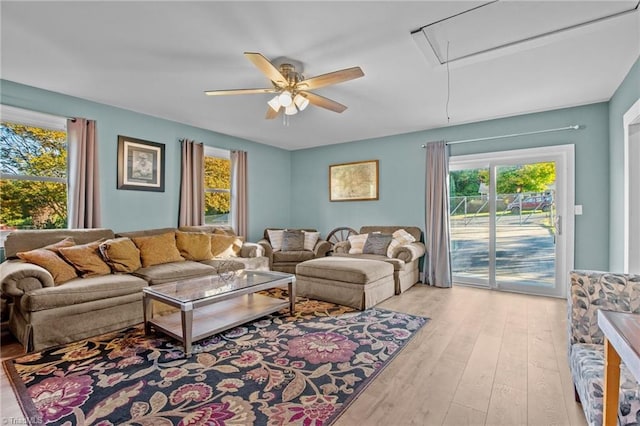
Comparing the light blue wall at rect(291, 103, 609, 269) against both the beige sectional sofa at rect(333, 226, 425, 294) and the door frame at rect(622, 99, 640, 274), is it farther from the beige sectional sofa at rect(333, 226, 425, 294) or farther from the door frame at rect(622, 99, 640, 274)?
the door frame at rect(622, 99, 640, 274)

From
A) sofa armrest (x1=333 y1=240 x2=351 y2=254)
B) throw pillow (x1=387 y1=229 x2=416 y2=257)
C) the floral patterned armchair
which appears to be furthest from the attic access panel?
sofa armrest (x1=333 y1=240 x2=351 y2=254)

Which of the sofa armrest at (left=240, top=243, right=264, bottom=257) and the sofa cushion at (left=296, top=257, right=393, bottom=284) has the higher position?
the sofa armrest at (left=240, top=243, right=264, bottom=257)

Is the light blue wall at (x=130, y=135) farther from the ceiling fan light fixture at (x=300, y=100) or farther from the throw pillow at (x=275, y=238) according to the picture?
the ceiling fan light fixture at (x=300, y=100)

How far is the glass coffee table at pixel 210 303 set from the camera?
238cm

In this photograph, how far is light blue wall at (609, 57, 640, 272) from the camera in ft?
9.50

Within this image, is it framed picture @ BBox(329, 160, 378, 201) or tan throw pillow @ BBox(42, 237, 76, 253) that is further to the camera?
framed picture @ BBox(329, 160, 378, 201)

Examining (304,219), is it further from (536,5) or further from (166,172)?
(536,5)

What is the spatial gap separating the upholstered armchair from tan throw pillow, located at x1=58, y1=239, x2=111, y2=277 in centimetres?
217

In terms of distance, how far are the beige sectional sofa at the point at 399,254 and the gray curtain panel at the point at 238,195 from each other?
5.49ft

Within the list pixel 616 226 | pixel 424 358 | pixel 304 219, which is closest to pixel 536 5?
pixel 424 358

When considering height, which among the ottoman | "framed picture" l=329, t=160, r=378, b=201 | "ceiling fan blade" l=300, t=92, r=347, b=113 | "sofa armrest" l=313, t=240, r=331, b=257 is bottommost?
the ottoman

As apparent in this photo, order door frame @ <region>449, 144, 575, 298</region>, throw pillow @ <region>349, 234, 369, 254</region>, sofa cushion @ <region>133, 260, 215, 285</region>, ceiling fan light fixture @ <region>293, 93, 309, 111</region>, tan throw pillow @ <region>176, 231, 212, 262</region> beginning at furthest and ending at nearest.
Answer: throw pillow @ <region>349, 234, 369, 254</region> → tan throw pillow @ <region>176, 231, 212, 262</region> → door frame @ <region>449, 144, 575, 298</region> → sofa cushion @ <region>133, 260, 215, 285</region> → ceiling fan light fixture @ <region>293, 93, 309, 111</region>

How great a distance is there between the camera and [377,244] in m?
4.62

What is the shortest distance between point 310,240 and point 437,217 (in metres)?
2.10
